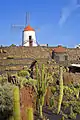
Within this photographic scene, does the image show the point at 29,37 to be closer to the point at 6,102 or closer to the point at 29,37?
the point at 29,37

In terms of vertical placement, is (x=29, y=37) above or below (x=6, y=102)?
above

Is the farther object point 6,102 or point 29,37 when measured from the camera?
point 29,37

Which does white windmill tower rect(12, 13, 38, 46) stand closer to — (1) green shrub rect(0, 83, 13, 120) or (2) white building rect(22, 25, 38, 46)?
(2) white building rect(22, 25, 38, 46)

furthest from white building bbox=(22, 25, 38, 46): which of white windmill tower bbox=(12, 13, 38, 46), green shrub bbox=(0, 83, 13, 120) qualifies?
green shrub bbox=(0, 83, 13, 120)

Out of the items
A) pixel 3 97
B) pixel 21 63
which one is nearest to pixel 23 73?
pixel 21 63

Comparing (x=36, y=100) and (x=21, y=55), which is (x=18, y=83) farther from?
(x=21, y=55)

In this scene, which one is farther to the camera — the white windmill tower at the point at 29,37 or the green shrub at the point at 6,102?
the white windmill tower at the point at 29,37

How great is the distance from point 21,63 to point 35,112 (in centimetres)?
1628

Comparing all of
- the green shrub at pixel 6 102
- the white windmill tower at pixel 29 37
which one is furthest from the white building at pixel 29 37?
the green shrub at pixel 6 102

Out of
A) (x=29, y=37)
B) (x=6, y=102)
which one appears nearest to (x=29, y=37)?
(x=29, y=37)

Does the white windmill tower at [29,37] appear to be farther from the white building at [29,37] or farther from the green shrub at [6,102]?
the green shrub at [6,102]

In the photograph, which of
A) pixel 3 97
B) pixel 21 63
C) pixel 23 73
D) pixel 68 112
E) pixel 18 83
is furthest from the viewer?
pixel 21 63

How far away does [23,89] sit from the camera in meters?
16.6

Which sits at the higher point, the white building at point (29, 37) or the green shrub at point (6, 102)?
the white building at point (29, 37)
